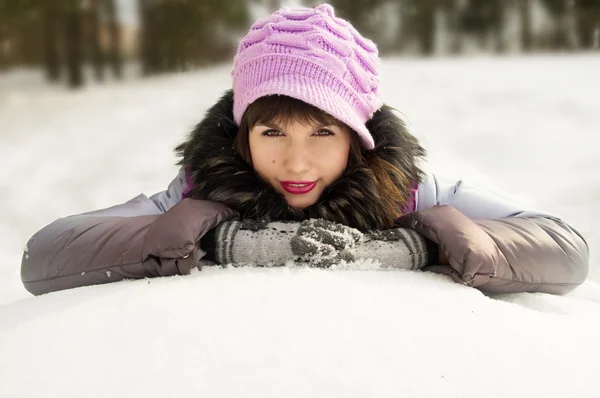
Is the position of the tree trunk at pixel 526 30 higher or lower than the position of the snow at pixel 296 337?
higher

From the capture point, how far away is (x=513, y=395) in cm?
74

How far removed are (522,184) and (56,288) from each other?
2.01m

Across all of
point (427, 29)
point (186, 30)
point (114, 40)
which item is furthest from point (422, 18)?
point (114, 40)

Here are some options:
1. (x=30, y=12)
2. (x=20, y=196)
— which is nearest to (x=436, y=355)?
(x=20, y=196)

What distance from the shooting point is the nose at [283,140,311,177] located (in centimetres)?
141

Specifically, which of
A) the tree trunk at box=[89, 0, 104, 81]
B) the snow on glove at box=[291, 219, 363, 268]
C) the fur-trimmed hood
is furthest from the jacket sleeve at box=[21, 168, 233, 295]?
the tree trunk at box=[89, 0, 104, 81]

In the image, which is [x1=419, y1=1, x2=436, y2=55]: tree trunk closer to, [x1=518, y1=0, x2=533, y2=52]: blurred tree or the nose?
[x1=518, y1=0, x2=533, y2=52]: blurred tree

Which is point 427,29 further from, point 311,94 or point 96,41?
point 311,94

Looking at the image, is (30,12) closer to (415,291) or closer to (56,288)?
(56,288)

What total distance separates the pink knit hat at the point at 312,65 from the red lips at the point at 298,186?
18 centimetres

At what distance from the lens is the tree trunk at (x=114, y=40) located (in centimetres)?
547

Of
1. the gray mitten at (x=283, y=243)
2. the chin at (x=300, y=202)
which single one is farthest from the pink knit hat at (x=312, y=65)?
the gray mitten at (x=283, y=243)

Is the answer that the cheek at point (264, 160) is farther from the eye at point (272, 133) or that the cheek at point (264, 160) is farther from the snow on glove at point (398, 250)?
the snow on glove at point (398, 250)

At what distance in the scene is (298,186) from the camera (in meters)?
1.46
